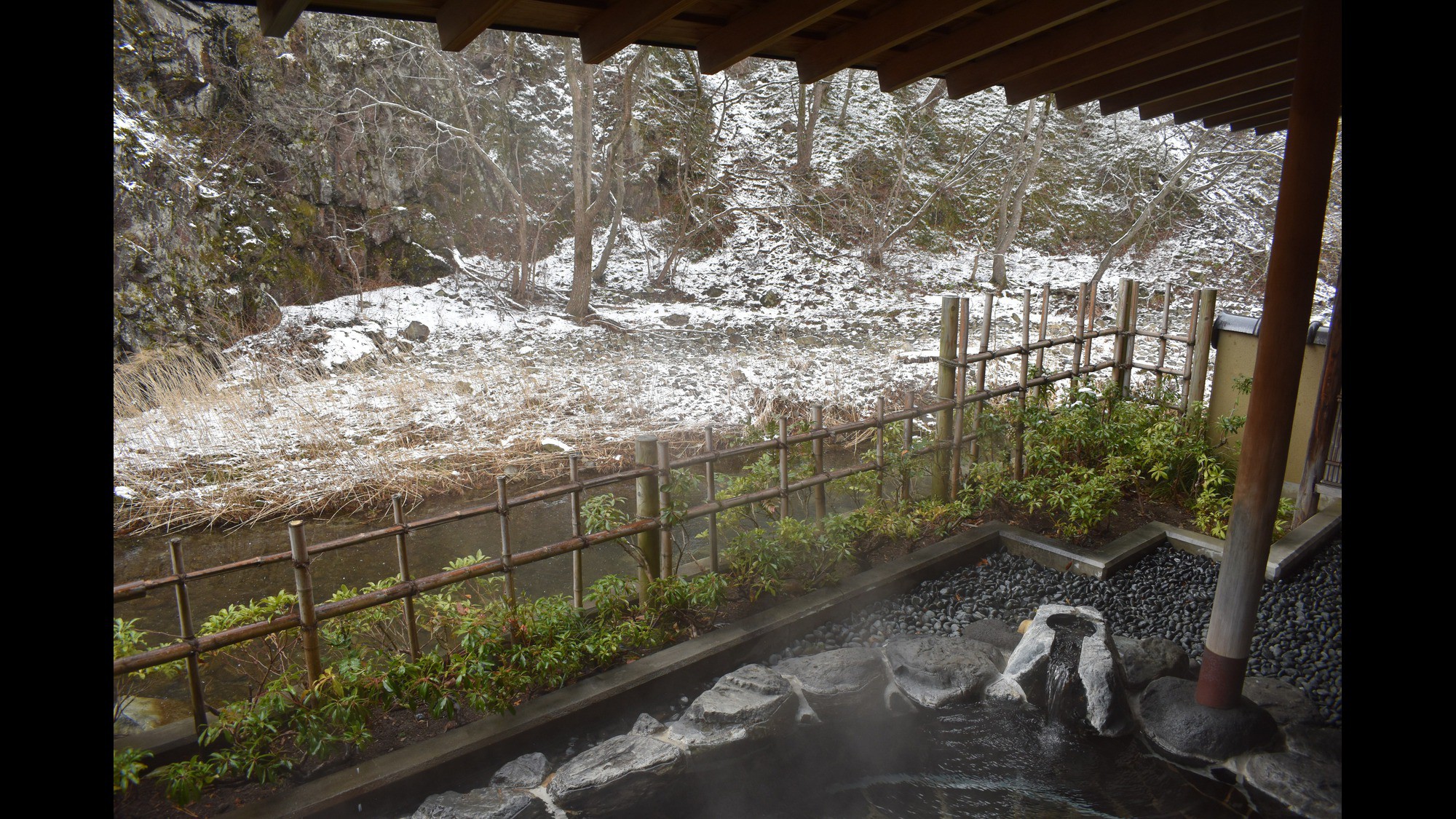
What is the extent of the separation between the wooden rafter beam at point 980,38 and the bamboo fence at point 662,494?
1.55 meters

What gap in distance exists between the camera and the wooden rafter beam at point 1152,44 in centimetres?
276

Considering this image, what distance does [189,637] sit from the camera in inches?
100

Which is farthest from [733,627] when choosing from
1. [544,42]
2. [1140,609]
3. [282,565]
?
[544,42]

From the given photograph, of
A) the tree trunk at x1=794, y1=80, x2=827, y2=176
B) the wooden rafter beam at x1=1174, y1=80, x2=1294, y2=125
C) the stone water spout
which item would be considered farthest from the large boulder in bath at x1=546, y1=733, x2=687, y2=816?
A: the tree trunk at x1=794, y1=80, x2=827, y2=176

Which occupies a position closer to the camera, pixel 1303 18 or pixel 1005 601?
pixel 1303 18

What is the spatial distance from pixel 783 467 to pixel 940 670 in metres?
1.27

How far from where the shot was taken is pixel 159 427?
22.9ft

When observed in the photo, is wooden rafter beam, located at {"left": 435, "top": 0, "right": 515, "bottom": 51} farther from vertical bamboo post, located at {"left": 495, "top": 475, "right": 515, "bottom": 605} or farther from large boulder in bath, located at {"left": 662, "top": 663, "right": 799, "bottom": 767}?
large boulder in bath, located at {"left": 662, "top": 663, "right": 799, "bottom": 767}

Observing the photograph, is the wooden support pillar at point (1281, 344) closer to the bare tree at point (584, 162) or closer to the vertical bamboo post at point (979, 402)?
the vertical bamboo post at point (979, 402)

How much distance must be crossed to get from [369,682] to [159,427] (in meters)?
5.89

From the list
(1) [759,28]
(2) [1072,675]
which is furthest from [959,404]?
(1) [759,28]

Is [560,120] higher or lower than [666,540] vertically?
higher

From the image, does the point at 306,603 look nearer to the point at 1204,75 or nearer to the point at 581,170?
the point at 1204,75
